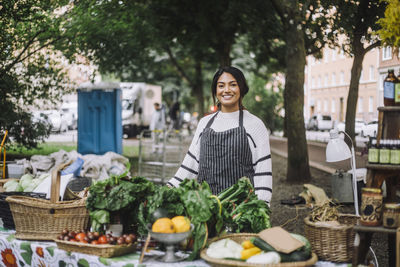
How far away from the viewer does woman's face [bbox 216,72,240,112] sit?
11.5 ft

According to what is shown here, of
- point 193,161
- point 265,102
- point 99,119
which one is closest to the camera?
point 193,161

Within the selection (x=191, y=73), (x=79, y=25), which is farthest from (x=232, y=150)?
(x=191, y=73)

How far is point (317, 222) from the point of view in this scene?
2758 millimetres

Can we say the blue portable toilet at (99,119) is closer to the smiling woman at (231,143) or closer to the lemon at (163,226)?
the smiling woman at (231,143)

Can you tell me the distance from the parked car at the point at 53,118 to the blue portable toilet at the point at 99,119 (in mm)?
1483

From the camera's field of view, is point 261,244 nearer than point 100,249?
Yes

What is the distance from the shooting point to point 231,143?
3600mm

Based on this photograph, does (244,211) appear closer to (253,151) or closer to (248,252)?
(248,252)

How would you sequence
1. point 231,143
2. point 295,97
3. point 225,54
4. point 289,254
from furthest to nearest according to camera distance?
point 225,54 → point 295,97 → point 231,143 → point 289,254

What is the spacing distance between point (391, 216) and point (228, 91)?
58.3 inches

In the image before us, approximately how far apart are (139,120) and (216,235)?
27362mm

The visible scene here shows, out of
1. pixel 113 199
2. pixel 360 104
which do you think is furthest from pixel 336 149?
pixel 360 104

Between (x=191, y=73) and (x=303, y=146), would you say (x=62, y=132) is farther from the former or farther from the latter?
(x=191, y=73)

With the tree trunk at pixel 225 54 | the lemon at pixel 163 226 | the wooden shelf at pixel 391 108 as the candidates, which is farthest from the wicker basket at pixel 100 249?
the tree trunk at pixel 225 54
